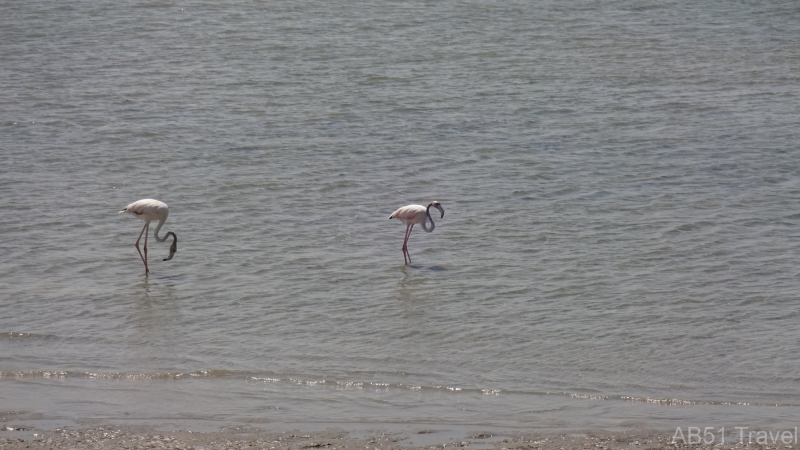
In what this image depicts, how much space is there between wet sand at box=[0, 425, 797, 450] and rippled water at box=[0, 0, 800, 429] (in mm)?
396

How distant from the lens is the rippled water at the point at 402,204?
9219 mm

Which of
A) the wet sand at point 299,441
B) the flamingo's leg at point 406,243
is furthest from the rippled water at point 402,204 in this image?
the wet sand at point 299,441

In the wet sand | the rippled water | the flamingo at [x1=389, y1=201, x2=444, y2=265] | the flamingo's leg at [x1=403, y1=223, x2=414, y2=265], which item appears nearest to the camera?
the wet sand

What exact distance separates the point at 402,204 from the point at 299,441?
25.3 feet

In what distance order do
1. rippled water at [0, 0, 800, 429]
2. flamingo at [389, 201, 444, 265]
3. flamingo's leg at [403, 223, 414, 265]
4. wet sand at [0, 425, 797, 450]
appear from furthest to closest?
flamingo at [389, 201, 444, 265], flamingo's leg at [403, 223, 414, 265], rippled water at [0, 0, 800, 429], wet sand at [0, 425, 797, 450]

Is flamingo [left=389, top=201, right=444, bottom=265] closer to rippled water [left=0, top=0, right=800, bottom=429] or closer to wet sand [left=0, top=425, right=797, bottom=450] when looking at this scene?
rippled water [left=0, top=0, right=800, bottom=429]

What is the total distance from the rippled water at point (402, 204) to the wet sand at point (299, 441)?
0.40m

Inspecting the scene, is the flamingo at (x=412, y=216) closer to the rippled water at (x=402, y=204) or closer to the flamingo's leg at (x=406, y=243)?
the flamingo's leg at (x=406, y=243)

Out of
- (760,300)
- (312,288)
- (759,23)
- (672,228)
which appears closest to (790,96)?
(759,23)

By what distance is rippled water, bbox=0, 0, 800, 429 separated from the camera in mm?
9219

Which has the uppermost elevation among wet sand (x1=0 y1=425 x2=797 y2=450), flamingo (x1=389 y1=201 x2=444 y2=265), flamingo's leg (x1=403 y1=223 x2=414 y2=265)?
wet sand (x1=0 y1=425 x2=797 y2=450)

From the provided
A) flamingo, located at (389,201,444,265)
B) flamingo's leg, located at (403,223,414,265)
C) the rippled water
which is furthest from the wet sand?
flamingo, located at (389,201,444,265)

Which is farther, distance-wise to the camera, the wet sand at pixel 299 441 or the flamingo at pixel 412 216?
the flamingo at pixel 412 216

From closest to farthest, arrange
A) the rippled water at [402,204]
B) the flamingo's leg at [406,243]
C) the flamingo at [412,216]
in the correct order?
the rippled water at [402,204] → the flamingo's leg at [406,243] → the flamingo at [412,216]
